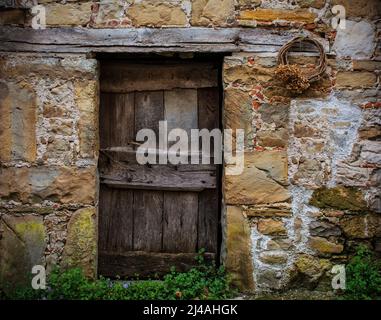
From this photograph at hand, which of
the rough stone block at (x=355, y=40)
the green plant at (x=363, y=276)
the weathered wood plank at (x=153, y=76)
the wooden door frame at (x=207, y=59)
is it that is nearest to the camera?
the green plant at (x=363, y=276)

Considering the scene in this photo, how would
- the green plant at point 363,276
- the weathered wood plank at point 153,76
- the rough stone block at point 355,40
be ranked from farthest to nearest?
the weathered wood plank at point 153,76 → the rough stone block at point 355,40 → the green plant at point 363,276

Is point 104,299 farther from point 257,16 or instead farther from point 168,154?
point 257,16

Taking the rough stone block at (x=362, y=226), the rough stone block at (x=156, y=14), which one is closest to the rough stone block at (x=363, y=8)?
the rough stone block at (x=156, y=14)

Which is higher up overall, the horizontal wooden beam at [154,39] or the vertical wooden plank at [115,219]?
the horizontal wooden beam at [154,39]

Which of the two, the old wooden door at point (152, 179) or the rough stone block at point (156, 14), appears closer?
the rough stone block at point (156, 14)

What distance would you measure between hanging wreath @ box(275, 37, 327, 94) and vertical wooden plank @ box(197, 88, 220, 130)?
0.60 m

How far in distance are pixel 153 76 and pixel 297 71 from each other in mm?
1199

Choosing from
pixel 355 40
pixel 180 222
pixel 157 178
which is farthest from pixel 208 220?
pixel 355 40

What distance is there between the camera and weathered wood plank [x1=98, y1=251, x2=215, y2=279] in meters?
3.83

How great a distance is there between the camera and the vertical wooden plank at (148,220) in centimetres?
383

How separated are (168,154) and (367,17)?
1.93 meters

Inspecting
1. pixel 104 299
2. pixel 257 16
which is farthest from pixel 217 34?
pixel 104 299

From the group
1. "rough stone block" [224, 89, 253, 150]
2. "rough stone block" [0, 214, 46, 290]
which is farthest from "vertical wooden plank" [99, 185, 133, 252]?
"rough stone block" [224, 89, 253, 150]

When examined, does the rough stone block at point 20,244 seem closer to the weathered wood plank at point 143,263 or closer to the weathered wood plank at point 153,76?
the weathered wood plank at point 143,263
